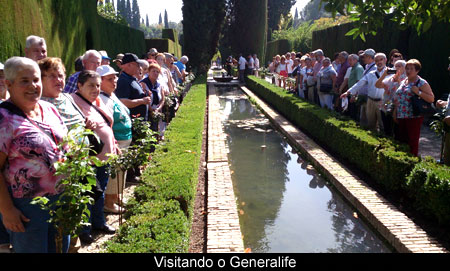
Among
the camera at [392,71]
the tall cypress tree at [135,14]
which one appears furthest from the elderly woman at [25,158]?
the tall cypress tree at [135,14]

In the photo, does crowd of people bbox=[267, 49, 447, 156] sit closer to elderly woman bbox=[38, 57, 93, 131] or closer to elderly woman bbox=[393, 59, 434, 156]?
elderly woman bbox=[393, 59, 434, 156]

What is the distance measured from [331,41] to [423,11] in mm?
16089

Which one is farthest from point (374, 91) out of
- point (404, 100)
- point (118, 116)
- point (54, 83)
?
point (54, 83)

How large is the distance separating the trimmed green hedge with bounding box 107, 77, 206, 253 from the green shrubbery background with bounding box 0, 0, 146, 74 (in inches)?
109

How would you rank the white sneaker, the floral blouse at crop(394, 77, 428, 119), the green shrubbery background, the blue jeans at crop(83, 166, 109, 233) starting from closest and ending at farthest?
the white sneaker → the blue jeans at crop(83, 166, 109, 233) → the green shrubbery background → the floral blouse at crop(394, 77, 428, 119)

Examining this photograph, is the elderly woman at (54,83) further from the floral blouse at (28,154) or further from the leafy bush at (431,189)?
the leafy bush at (431,189)

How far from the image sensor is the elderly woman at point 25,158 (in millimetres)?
2291

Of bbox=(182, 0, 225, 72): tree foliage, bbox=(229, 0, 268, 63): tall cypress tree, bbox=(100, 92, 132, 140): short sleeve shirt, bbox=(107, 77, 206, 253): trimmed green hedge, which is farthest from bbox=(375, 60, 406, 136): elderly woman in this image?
bbox=(229, 0, 268, 63): tall cypress tree

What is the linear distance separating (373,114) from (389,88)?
113 cm

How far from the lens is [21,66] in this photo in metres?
2.35

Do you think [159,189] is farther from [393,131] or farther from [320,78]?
[320,78]

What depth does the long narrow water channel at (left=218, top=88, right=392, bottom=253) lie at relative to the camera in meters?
4.12

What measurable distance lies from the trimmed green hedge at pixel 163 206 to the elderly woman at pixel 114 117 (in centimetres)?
36
